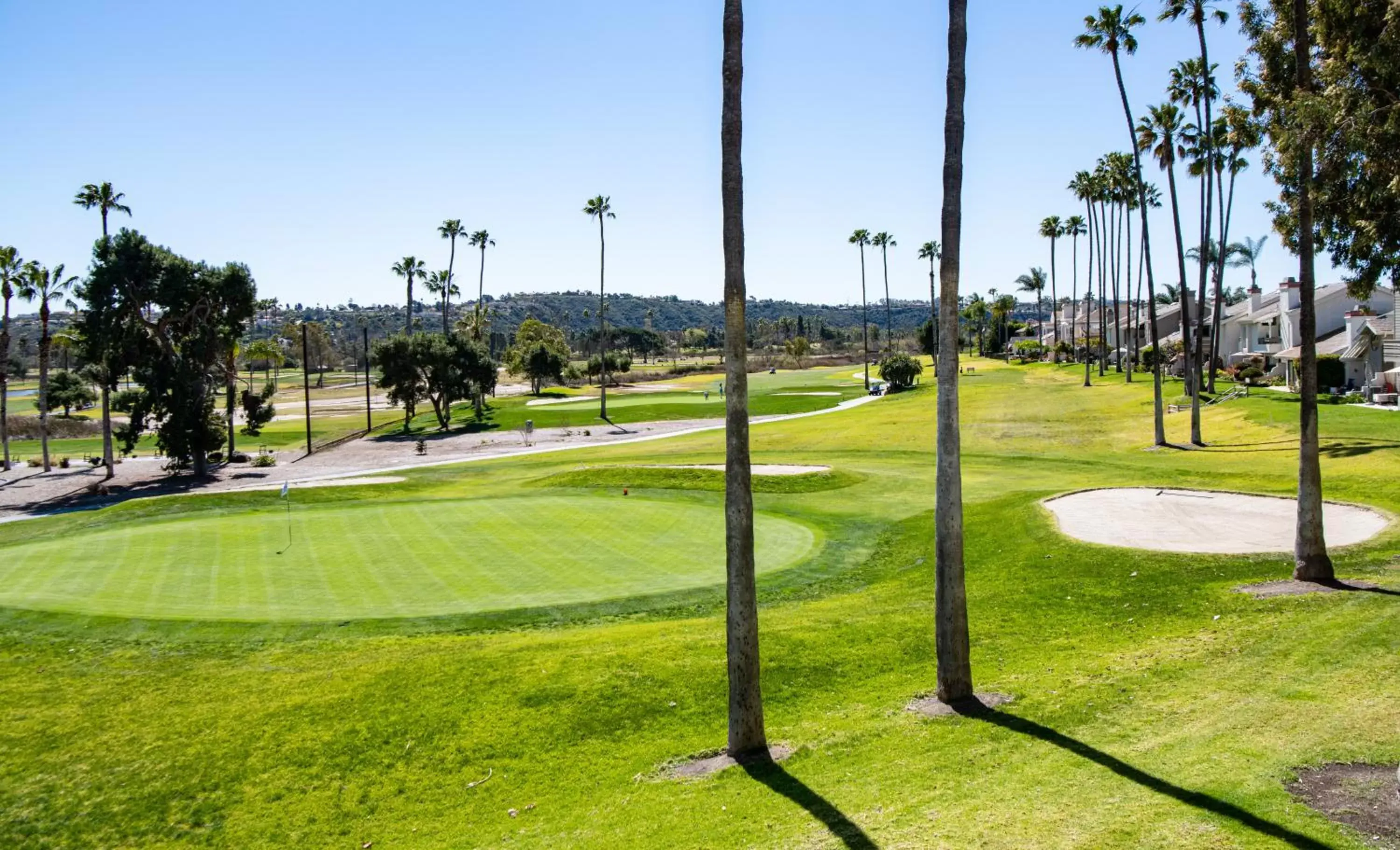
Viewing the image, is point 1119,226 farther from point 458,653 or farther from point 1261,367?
point 458,653

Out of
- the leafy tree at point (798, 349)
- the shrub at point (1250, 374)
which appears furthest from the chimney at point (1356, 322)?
the leafy tree at point (798, 349)

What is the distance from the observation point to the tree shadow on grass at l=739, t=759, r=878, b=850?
8.67 meters

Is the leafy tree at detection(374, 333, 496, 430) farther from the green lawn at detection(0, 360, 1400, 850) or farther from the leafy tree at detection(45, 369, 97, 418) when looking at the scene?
the green lawn at detection(0, 360, 1400, 850)

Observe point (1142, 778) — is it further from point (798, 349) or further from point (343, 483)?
point (798, 349)

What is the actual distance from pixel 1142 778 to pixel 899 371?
84.9m

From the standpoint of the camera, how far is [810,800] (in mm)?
9867

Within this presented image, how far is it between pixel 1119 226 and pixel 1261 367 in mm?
21586

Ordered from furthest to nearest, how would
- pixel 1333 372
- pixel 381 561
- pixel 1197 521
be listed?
pixel 1333 372 → pixel 1197 521 → pixel 381 561

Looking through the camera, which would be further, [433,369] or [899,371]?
[899,371]

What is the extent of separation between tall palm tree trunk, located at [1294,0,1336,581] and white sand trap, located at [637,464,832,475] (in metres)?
20.1

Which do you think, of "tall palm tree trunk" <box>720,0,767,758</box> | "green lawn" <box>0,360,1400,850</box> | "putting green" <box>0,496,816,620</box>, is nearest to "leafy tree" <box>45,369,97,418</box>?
"putting green" <box>0,496,816,620</box>

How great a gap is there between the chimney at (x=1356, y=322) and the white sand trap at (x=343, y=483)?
53.0m

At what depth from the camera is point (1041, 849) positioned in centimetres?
783

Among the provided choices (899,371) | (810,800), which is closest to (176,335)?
(810,800)
